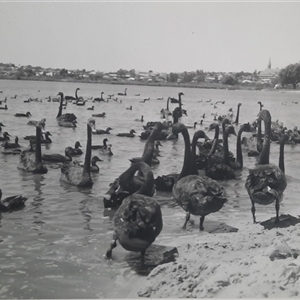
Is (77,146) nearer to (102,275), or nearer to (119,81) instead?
(102,275)

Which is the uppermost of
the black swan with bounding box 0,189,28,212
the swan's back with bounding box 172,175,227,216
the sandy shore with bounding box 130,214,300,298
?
the swan's back with bounding box 172,175,227,216

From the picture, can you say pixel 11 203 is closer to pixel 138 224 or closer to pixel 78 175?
pixel 78 175

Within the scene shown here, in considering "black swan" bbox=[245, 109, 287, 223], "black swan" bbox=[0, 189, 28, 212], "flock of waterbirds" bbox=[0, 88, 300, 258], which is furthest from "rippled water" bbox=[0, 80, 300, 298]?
"black swan" bbox=[245, 109, 287, 223]

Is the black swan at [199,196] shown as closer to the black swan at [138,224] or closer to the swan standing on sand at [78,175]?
the black swan at [138,224]

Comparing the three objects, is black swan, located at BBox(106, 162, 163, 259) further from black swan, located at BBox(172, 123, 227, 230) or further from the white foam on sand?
black swan, located at BBox(172, 123, 227, 230)

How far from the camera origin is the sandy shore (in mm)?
4477

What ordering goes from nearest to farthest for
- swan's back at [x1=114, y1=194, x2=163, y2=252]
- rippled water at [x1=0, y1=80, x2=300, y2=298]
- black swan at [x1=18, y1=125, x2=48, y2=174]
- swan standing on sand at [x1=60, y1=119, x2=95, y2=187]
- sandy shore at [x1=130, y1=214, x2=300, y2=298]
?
sandy shore at [x1=130, y1=214, x2=300, y2=298], rippled water at [x1=0, y1=80, x2=300, y2=298], swan's back at [x1=114, y1=194, x2=163, y2=252], swan standing on sand at [x1=60, y1=119, x2=95, y2=187], black swan at [x1=18, y1=125, x2=48, y2=174]

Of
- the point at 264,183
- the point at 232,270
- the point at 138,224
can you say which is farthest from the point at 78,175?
the point at 232,270

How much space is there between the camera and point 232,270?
4.94 meters

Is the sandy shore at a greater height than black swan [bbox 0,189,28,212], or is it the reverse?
the sandy shore

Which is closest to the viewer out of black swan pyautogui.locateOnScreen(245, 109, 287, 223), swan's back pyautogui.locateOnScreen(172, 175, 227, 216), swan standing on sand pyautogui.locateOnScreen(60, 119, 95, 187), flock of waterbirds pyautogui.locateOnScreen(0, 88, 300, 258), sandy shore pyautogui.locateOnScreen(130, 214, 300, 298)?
sandy shore pyautogui.locateOnScreen(130, 214, 300, 298)

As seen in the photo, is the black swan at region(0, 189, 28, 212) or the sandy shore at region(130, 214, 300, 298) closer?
the sandy shore at region(130, 214, 300, 298)

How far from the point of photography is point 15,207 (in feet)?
28.6

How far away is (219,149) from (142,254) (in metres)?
9.96
